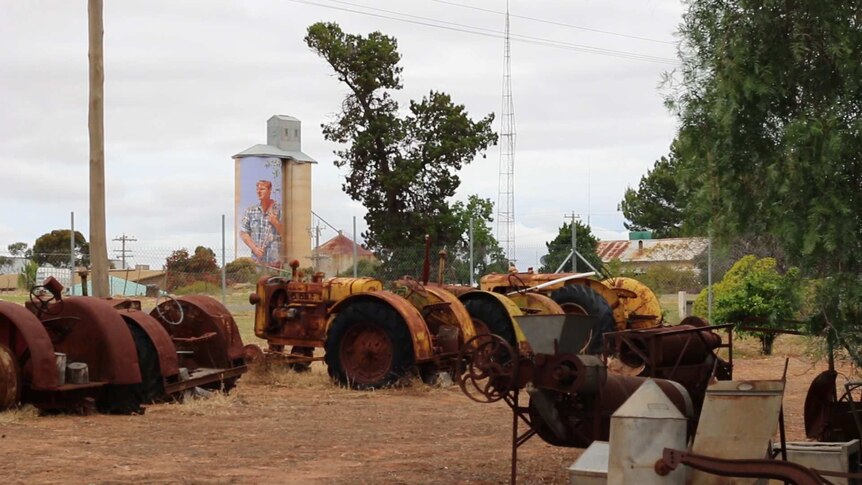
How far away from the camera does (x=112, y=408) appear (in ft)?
40.7

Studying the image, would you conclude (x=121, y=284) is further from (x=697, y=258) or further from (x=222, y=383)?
(x=222, y=383)

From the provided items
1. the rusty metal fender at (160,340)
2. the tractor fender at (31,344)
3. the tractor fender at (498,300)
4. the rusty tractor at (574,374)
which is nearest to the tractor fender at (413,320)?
the tractor fender at (498,300)

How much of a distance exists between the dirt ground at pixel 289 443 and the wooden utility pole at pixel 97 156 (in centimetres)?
344

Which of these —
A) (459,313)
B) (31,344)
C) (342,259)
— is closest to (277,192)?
(342,259)

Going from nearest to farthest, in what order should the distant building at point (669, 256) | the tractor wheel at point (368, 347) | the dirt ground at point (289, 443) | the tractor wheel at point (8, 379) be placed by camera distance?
the dirt ground at point (289, 443), the tractor wheel at point (8, 379), the tractor wheel at point (368, 347), the distant building at point (669, 256)

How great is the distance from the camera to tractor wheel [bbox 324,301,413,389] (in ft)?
50.0

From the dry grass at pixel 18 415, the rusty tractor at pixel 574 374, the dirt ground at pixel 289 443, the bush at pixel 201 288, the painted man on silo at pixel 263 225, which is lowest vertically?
the dirt ground at pixel 289 443

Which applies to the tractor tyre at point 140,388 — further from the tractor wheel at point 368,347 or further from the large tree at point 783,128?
the large tree at point 783,128

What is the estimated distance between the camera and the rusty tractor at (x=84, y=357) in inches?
463

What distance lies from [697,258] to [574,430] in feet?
89.6

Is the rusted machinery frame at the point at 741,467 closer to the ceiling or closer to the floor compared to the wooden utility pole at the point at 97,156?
closer to the floor

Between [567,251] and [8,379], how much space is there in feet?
64.5

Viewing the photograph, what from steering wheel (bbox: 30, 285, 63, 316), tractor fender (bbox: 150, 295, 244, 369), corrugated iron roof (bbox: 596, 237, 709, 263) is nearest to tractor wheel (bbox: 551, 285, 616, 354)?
tractor fender (bbox: 150, 295, 244, 369)

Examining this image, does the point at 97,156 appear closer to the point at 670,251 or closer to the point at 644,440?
the point at 644,440
